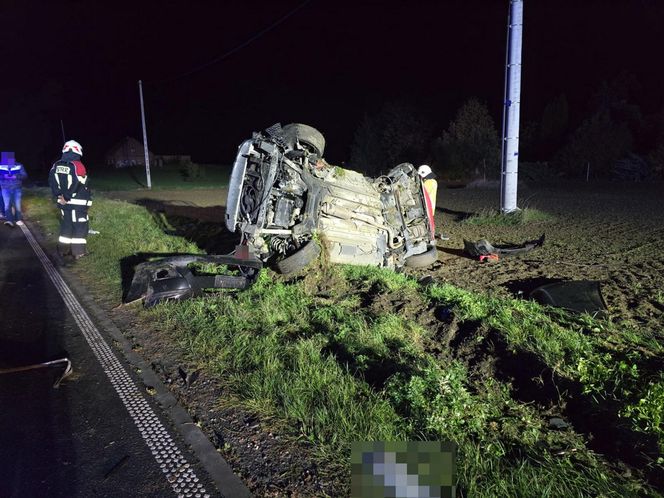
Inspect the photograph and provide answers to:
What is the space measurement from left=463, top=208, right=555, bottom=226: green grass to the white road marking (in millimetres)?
9916

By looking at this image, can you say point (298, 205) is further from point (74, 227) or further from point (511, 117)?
point (511, 117)

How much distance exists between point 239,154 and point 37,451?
14.1 feet

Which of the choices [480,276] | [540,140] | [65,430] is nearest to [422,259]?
[480,276]

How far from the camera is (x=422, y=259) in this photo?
7.62 m

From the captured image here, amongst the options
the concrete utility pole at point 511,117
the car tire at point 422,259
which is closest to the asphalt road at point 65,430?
the car tire at point 422,259

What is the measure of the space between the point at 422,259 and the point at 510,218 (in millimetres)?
5391

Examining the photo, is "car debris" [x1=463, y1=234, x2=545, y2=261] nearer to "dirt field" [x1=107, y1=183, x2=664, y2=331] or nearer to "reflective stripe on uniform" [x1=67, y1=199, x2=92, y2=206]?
"dirt field" [x1=107, y1=183, x2=664, y2=331]

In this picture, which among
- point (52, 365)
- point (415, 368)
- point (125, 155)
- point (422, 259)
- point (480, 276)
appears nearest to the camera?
point (415, 368)

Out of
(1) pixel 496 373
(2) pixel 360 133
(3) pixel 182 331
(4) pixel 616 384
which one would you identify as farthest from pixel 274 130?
(2) pixel 360 133

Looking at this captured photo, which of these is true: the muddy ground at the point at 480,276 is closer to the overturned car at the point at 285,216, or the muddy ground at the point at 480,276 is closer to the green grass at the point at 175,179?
the overturned car at the point at 285,216

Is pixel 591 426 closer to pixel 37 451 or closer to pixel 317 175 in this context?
pixel 37 451

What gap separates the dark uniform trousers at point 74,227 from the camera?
26.1 ft

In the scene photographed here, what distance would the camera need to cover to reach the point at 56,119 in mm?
61438

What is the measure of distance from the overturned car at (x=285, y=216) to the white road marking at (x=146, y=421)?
104cm
